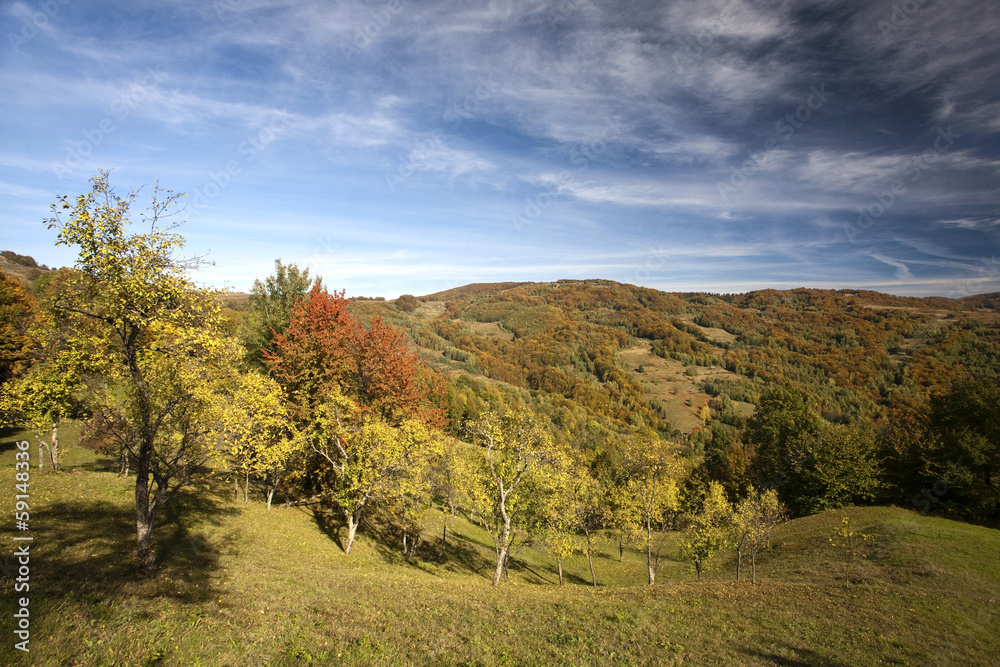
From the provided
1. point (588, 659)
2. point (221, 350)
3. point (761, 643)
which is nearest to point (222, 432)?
point (221, 350)

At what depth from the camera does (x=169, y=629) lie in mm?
10078

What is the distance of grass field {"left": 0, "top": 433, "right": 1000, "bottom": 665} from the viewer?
399 inches

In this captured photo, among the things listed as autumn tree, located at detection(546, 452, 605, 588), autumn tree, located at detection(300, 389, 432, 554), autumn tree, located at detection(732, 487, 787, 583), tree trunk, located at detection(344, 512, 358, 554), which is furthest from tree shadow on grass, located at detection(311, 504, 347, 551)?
autumn tree, located at detection(732, 487, 787, 583)

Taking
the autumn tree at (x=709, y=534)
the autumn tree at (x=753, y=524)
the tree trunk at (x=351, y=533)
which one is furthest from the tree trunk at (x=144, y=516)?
the autumn tree at (x=709, y=534)

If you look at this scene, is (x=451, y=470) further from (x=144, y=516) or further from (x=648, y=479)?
(x=144, y=516)

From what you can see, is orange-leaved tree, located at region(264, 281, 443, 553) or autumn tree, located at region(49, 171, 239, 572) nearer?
autumn tree, located at region(49, 171, 239, 572)

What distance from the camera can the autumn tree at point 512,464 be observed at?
27.4m

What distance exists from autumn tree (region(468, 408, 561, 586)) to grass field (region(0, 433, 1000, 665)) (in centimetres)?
579

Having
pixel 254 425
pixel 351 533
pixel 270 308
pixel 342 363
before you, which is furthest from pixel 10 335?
pixel 351 533

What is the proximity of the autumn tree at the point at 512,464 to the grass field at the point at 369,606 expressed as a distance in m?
5.79

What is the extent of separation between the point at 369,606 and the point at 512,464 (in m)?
14.4

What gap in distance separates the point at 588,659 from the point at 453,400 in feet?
287

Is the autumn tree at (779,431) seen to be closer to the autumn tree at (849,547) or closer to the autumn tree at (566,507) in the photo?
the autumn tree at (849,547)

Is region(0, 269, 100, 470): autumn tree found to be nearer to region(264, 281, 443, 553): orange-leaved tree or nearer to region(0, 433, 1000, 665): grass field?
region(0, 433, 1000, 665): grass field
